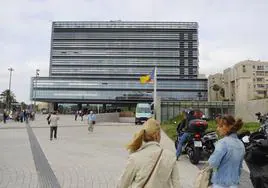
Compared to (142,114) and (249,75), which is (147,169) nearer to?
(142,114)

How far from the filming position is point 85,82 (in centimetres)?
12125

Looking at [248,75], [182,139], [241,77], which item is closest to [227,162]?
[182,139]

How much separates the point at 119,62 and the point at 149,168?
401 ft

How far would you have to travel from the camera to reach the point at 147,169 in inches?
118

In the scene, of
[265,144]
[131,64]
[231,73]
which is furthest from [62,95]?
[265,144]

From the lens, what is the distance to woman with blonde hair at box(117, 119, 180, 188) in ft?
9.82

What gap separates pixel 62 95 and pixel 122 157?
368 feet

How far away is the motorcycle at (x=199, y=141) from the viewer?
396 inches

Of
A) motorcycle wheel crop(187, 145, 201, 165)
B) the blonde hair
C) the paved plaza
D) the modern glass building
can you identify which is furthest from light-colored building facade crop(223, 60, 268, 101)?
the blonde hair

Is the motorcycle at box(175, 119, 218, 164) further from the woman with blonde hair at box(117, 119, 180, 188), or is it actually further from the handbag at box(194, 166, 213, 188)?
the woman with blonde hair at box(117, 119, 180, 188)

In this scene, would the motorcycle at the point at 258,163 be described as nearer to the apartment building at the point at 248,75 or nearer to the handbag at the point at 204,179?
the handbag at the point at 204,179

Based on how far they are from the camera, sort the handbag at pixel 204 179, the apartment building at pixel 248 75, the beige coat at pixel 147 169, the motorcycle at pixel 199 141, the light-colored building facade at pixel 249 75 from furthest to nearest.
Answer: the apartment building at pixel 248 75 < the light-colored building facade at pixel 249 75 < the motorcycle at pixel 199 141 < the handbag at pixel 204 179 < the beige coat at pixel 147 169

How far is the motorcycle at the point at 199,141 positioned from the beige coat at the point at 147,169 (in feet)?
23.4

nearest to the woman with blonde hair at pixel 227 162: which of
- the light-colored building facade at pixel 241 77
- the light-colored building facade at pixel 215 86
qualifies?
the light-colored building facade at pixel 241 77
